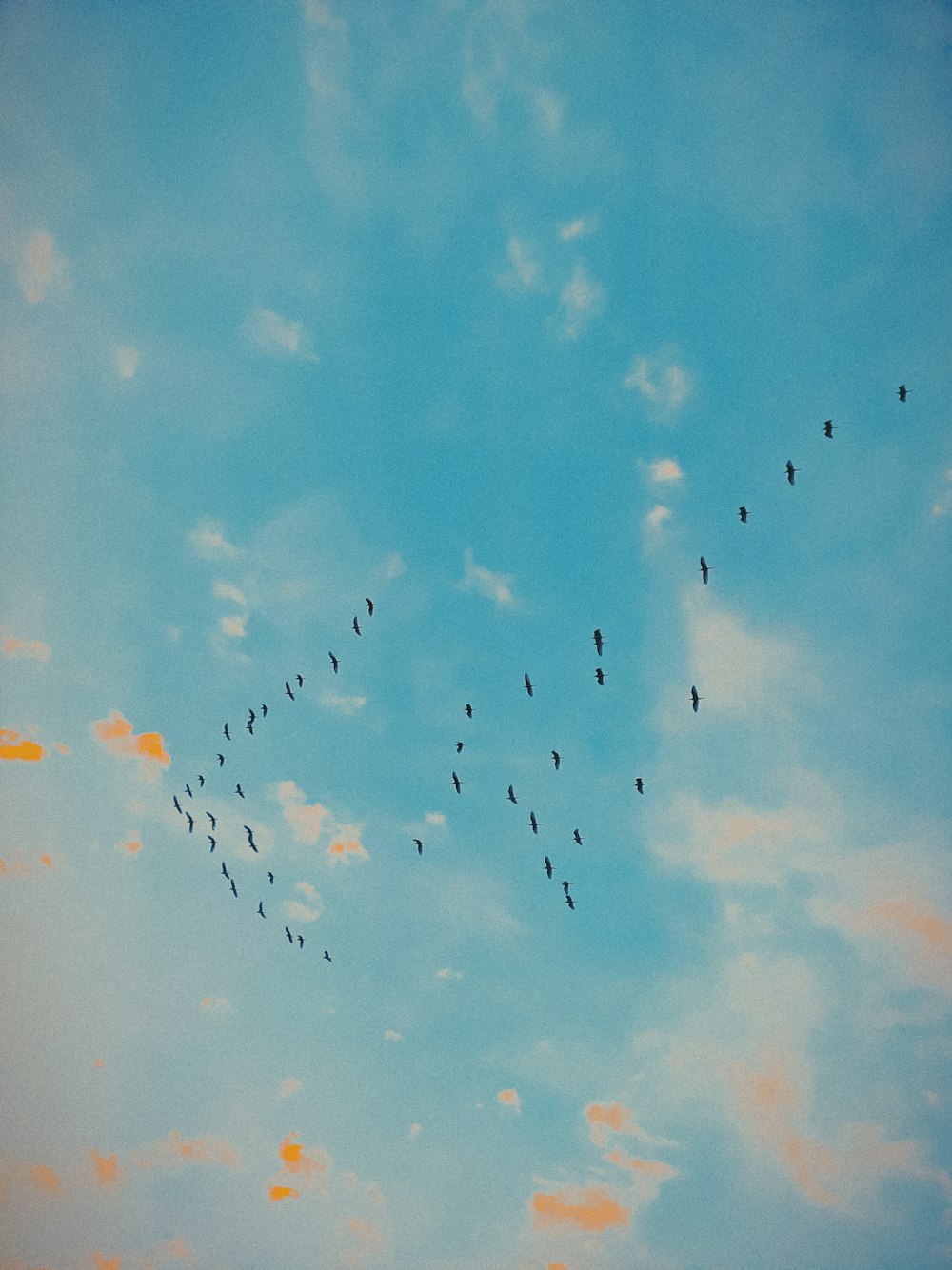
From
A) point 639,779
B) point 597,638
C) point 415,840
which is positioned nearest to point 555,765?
point 639,779

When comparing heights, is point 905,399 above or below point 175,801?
above

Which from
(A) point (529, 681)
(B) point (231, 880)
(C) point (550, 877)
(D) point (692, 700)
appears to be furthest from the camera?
(B) point (231, 880)

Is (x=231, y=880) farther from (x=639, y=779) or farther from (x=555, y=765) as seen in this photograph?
(x=639, y=779)

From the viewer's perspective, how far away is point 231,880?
215ft

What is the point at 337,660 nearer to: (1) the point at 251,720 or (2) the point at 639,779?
(1) the point at 251,720

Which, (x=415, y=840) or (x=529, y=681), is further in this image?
(x=415, y=840)

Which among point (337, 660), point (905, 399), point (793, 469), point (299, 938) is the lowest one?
point (299, 938)

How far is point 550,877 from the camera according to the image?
2053 inches

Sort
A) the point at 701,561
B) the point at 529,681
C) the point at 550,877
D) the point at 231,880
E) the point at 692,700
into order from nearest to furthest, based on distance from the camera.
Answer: the point at 701,561 → the point at 692,700 → the point at 529,681 → the point at 550,877 → the point at 231,880

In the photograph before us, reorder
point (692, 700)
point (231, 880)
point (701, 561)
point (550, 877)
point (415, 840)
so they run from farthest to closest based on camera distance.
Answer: point (231, 880) < point (415, 840) < point (550, 877) < point (692, 700) < point (701, 561)

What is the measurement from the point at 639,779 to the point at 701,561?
17.1 meters

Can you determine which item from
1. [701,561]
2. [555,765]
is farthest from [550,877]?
[701,561]

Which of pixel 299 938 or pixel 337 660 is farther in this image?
pixel 299 938

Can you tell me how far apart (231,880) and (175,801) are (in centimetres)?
1013
